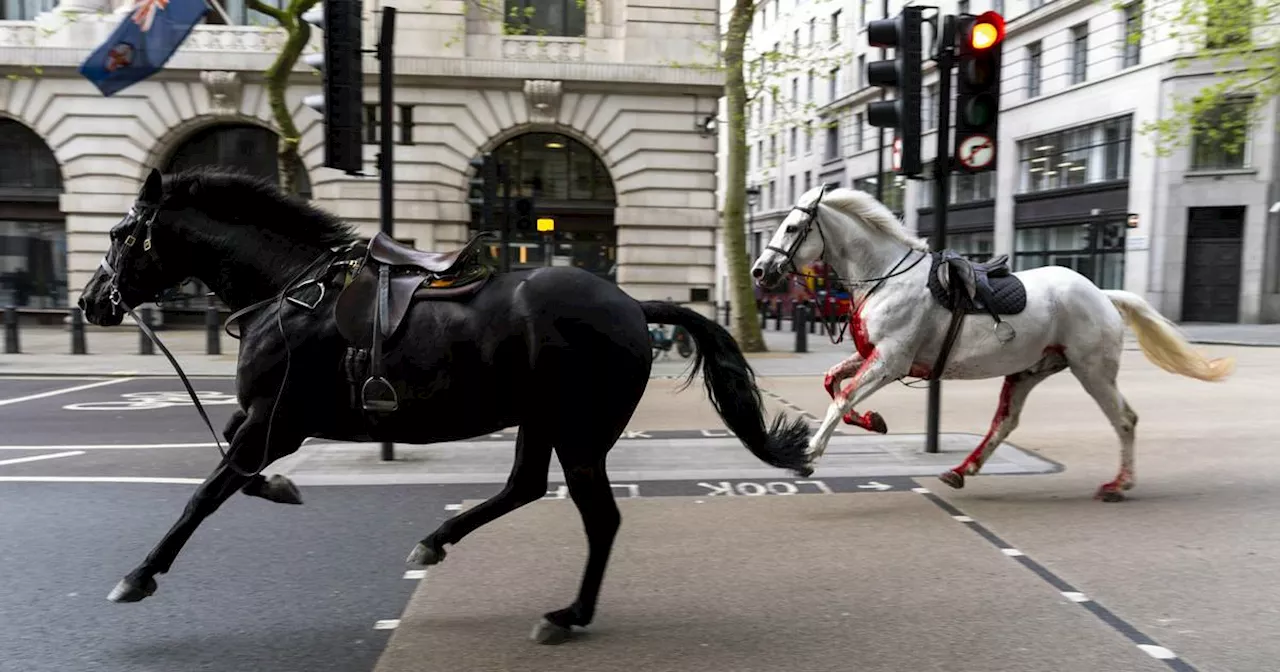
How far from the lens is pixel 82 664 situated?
3211 millimetres

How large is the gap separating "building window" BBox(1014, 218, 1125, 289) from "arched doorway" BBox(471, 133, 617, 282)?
1578 centimetres

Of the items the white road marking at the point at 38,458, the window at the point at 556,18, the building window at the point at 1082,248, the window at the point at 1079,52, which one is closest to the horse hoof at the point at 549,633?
the white road marking at the point at 38,458

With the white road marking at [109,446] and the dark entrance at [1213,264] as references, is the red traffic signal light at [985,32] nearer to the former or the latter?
the white road marking at [109,446]

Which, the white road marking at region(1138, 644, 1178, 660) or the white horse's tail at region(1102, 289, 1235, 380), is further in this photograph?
the white horse's tail at region(1102, 289, 1235, 380)

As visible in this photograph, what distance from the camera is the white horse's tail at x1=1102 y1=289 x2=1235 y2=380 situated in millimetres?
6094

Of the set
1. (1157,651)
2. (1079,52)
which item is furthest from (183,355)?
(1079,52)

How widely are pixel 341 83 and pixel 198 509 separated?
4.35 m

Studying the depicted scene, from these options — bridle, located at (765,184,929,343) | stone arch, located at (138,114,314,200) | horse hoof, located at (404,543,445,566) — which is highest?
stone arch, located at (138,114,314,200)

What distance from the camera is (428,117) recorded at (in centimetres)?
2191

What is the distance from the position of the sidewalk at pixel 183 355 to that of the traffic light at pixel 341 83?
707 cm

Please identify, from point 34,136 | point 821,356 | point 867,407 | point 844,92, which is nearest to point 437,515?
point 867,407

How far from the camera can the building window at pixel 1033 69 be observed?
32719 mm

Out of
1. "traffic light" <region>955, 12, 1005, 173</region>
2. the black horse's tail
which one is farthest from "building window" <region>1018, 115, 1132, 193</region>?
the black horse's tail

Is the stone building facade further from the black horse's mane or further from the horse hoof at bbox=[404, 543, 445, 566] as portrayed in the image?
the horse hoof at bbox=[404, 543, 445, 566]
